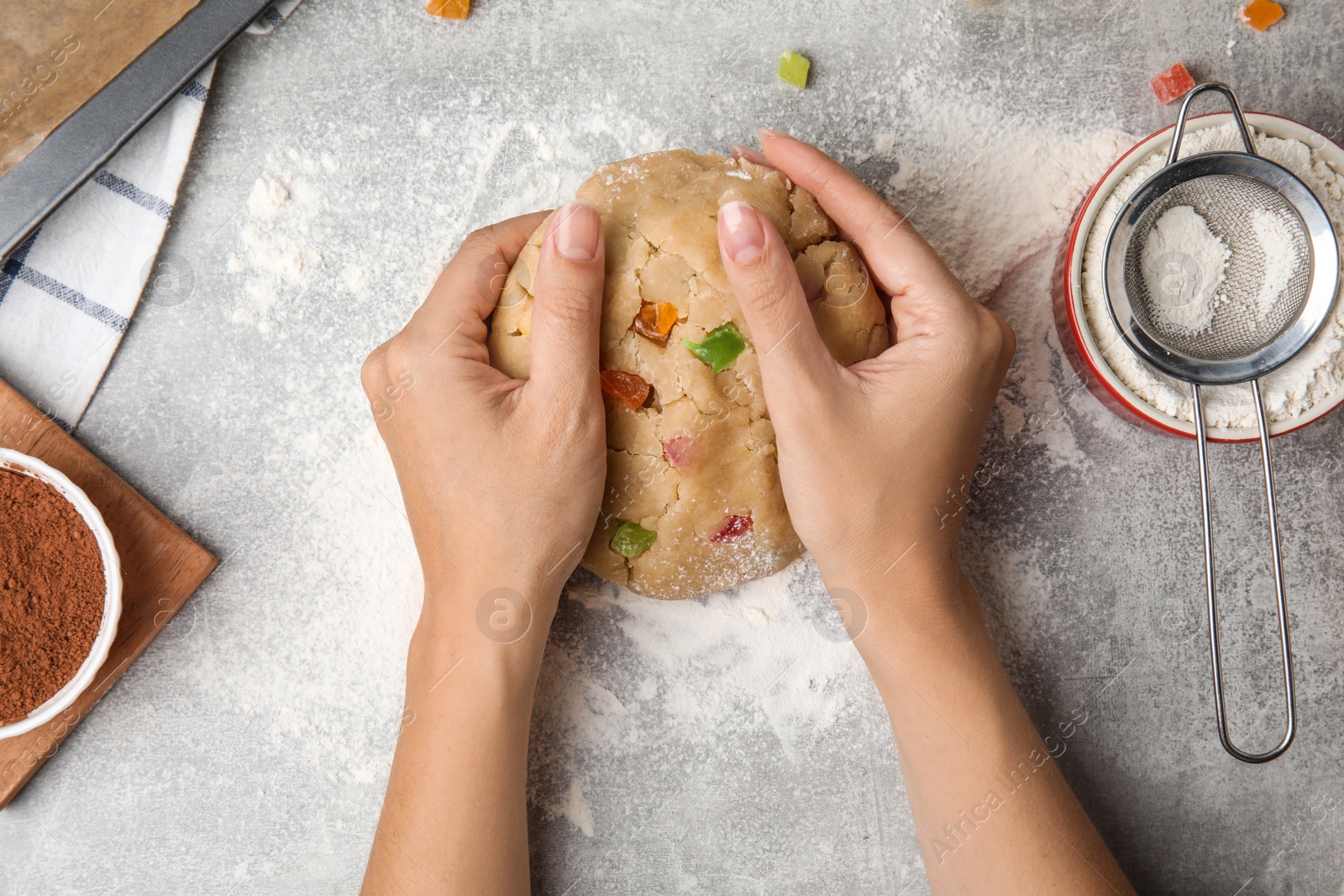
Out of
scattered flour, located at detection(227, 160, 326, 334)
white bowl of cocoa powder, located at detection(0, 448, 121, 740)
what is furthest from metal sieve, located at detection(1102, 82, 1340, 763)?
white bowl of cocoa powder, located at detection(0, 448, 121, 740)

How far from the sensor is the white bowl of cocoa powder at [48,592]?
1449mm

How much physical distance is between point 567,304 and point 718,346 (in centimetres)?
25

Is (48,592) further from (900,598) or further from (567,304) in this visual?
(900,598)

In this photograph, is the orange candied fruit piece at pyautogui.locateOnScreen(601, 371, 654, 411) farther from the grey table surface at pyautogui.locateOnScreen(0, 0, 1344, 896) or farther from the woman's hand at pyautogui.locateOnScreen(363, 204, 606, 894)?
the grey table surface at pyautogui.locateOnScreen(0, 0, 1344, 896)

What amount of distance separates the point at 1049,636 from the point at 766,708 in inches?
24.7

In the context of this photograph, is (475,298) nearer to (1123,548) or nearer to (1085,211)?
(1085,211)

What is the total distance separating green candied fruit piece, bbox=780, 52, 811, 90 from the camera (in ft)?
5.30

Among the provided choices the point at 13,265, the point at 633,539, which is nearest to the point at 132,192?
the point at 13,265

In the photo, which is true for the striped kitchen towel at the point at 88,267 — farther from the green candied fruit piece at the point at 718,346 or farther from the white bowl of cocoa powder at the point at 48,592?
the green candied fruit piece at the point at 718,346

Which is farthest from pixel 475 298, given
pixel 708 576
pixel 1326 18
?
pixel 1326 18

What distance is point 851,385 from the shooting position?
1.24 meters

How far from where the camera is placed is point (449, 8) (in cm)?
162

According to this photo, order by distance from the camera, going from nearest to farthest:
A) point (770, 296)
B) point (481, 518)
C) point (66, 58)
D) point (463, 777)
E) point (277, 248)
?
point (770, 296)
point (481, 518)
point (463, 777)
point (66, 58)
point (277, 248)

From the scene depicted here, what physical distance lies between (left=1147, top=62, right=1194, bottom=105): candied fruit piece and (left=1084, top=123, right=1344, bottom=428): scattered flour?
0.64 ft
